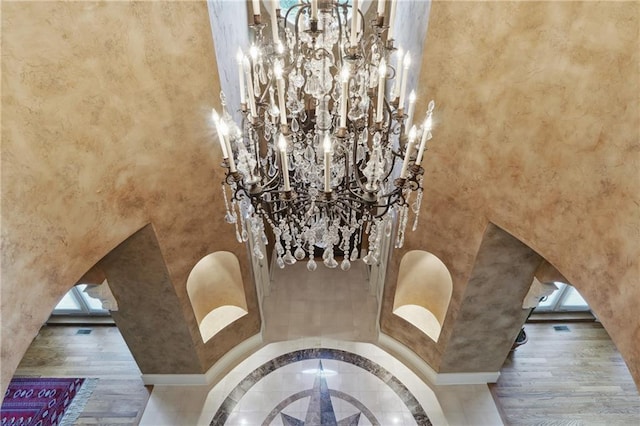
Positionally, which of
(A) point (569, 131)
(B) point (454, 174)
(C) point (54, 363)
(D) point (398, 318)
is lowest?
(C) point (54, 363)

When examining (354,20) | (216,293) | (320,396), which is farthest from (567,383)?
(354,20)

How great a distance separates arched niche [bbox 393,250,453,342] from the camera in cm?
740

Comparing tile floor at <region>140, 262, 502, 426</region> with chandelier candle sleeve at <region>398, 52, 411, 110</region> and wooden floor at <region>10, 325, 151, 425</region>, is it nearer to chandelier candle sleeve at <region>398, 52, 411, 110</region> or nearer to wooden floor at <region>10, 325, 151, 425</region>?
wooden floor at <region>10, 325, 151, 425</region>

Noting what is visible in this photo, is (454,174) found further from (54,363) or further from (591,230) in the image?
(54,363)

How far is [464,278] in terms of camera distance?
5.91m

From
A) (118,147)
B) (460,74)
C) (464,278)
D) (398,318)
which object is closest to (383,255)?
(398,318)

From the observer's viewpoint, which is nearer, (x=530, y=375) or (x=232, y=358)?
(x=530, y=375)

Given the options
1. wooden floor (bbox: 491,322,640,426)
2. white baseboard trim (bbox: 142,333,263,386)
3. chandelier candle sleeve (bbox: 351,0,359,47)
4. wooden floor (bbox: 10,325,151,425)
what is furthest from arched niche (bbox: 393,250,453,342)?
wooden floor (bbox: 10,325,151,425)

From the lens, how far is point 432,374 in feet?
24.8

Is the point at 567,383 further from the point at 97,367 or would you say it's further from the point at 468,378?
the point at 97,367

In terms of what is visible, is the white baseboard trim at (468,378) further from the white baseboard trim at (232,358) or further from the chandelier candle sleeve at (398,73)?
the chandelier candle sleeve at (398,73)

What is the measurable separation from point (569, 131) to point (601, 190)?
668 mm

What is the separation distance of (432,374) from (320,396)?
2.34 metres

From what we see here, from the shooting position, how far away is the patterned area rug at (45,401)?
701 cm
